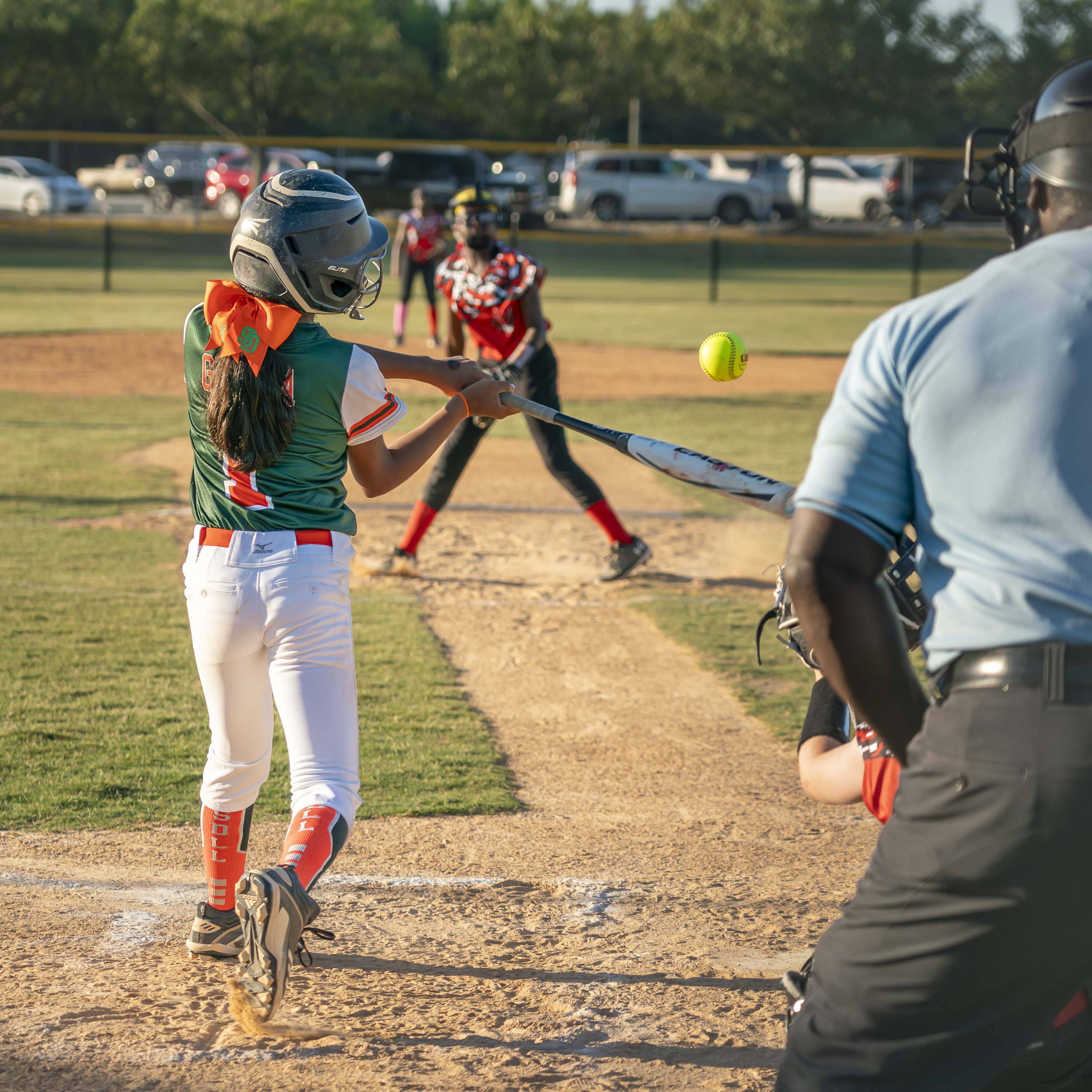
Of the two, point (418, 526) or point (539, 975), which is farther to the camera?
point (418, 526)

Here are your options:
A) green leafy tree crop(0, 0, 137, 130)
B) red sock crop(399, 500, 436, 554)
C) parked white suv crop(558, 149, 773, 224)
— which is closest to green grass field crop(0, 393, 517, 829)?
red sock crop(399, 500, 436, 554)

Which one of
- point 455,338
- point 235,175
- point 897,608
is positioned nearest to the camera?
point 897,608

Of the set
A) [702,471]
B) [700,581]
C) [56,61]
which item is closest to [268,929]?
[702,471]

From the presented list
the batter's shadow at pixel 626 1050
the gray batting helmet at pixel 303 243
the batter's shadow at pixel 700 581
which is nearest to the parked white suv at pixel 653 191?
the batter's shadow at pixel 700 581

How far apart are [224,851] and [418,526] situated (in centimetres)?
450

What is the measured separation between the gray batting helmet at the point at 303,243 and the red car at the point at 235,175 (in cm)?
3202

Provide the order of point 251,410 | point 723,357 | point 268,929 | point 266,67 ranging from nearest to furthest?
point 268,929 → point 251,410 → point 723,357 → point 266,67

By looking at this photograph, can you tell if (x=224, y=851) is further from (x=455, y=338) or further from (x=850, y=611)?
(x=455, y=338)

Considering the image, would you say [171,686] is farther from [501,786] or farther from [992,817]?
[992,817]

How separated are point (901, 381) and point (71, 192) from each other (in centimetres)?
3732

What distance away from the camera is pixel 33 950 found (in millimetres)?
3604

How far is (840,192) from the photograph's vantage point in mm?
40469

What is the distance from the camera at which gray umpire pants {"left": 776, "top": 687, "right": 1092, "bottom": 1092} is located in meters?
1.91

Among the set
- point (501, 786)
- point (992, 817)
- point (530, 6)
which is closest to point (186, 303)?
point (501, 786)
